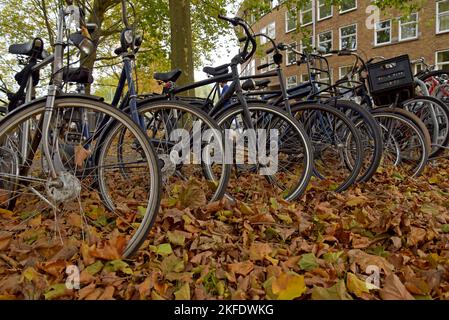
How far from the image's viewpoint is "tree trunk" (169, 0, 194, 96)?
4.72 metres

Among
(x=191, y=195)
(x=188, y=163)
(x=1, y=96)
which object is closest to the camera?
(x=191, y=195)

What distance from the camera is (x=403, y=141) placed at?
344 cm

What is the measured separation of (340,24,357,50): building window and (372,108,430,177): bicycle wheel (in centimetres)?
1680

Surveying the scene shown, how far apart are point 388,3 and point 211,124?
6247mm

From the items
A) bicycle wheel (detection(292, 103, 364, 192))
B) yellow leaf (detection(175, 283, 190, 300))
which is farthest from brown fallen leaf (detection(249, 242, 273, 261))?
bicycle wheel (detection(292, 103, 364, 192))

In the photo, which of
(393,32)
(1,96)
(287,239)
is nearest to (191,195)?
(287,239)

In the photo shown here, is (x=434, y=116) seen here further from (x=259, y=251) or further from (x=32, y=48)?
(x=32, y=48)

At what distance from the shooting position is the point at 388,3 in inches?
260

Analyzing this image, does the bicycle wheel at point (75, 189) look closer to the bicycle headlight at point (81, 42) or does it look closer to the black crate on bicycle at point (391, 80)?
the bicycle headlight at point (81, 42)

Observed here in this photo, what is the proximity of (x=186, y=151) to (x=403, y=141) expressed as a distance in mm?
2355

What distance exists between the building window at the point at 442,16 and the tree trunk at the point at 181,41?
14.9m

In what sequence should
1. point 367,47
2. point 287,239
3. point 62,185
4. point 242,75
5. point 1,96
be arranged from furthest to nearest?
point 367,47 → point 1,96 → point 242,75 → point 287,239 → point 62,185
